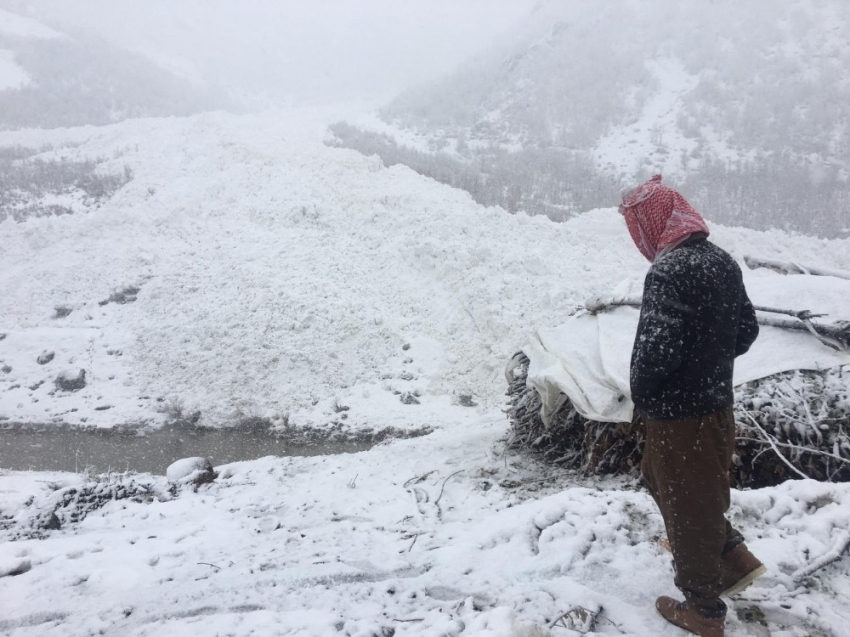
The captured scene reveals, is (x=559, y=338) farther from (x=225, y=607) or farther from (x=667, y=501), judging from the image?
(x=225, y=607)

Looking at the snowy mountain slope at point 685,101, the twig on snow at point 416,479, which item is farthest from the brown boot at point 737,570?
the snowy mountain slope at point 685,101

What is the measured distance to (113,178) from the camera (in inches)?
559

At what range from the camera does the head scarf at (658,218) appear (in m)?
1.88

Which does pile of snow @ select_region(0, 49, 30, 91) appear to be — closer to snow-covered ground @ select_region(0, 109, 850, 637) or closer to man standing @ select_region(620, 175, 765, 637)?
snow-covered ground @ select_region(0, 109, 850, 637)

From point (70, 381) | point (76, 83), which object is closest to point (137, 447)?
point (70, 381)

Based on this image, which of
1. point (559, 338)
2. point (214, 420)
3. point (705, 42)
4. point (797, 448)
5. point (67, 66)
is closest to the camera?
point (797, 448)

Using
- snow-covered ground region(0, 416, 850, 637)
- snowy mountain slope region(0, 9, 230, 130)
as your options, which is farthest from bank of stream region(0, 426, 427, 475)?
snowy mountain slope region(0, 9, 230, 130)

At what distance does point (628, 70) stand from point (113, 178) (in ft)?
89.9

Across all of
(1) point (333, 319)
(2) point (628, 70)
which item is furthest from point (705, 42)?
(1) point (333, 319)

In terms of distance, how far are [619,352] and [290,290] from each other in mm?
6800

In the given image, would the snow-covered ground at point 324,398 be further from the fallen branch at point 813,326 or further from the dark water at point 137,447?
the fallen branch at point 813,326

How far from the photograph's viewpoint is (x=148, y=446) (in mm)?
6812

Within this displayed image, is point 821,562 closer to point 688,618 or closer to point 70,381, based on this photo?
point 688,618

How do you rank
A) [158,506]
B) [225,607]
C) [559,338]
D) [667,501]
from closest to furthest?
[667,501] < [225,607] < [158,506] < [559,338]
